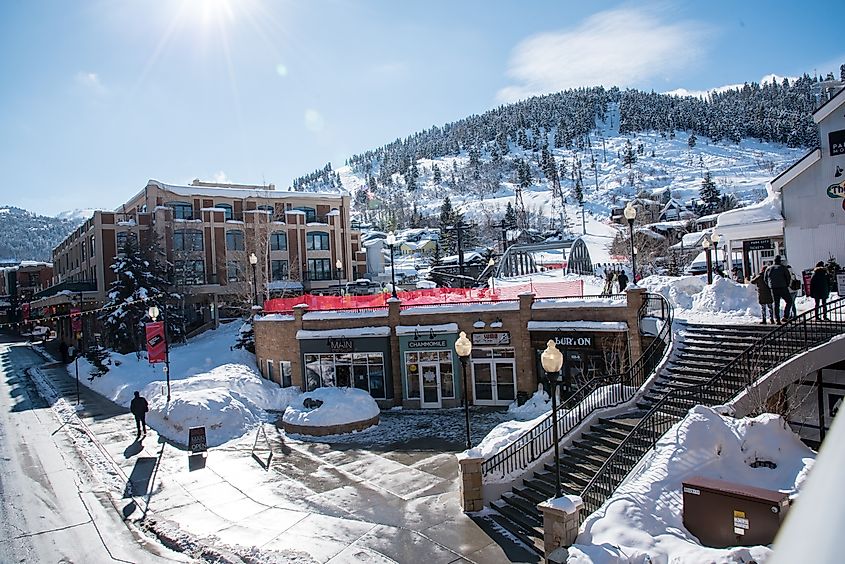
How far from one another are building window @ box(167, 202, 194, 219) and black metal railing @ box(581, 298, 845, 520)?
51.6 meters

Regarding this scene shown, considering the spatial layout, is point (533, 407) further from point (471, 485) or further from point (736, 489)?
point (736, 489)

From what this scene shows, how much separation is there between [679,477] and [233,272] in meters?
51.2

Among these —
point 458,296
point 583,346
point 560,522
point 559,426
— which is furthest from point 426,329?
point 560,522

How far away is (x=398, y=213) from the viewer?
192375mm

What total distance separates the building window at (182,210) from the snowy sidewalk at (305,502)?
3818cm

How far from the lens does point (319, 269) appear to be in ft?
206

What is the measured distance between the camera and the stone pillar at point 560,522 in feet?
35.4

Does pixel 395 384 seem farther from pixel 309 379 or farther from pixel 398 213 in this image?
pixel 398 213

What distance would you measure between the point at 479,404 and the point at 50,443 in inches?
654

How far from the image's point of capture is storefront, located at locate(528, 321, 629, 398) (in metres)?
21.5

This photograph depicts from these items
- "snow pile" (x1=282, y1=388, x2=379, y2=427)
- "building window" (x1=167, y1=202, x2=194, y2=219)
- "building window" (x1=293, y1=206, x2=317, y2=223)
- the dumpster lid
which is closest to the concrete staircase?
the dumpster lid

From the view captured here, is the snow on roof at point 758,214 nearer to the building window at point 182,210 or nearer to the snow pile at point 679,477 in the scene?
the snow pile at point 679,477

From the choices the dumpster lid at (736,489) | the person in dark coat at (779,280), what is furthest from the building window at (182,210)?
the dumpster lid at (736,489)

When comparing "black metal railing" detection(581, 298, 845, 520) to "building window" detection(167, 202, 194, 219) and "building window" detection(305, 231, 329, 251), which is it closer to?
"building window" detection(305, 231, 329, 251)
